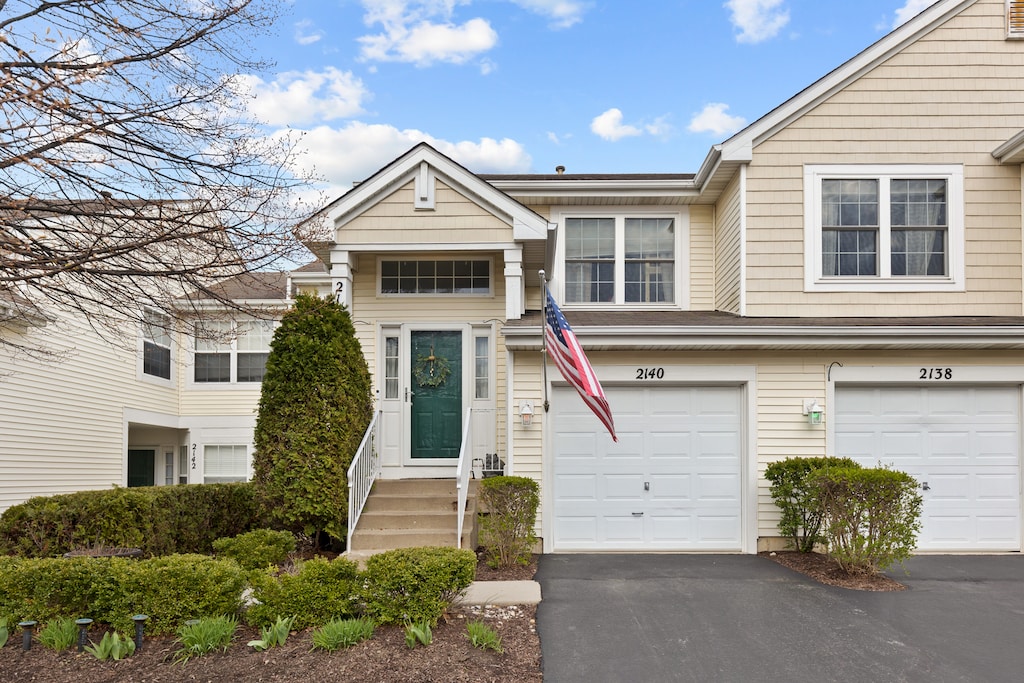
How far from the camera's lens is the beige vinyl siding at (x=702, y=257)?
1216 cm

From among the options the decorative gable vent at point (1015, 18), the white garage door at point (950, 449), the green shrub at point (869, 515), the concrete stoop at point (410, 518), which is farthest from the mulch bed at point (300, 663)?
the decorative gable vent at point (1015, 18)

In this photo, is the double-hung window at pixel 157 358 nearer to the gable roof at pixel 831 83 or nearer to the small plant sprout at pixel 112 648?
the small plant sprout at pixel 112 648

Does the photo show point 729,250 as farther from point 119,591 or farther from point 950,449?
point 119,591

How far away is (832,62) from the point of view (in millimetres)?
10859

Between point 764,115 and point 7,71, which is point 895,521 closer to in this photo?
point 764,115

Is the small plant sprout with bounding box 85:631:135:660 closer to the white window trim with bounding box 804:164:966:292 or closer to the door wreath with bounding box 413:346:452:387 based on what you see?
the door wreath with bounding box 413:346:452:387

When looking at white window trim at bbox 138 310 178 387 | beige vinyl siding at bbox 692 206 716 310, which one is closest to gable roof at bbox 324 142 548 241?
beige vinyl siding at bbox 692 206 716 310

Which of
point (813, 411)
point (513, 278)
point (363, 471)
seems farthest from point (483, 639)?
point (813, 411)

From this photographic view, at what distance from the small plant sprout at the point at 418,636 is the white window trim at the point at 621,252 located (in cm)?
A: 709

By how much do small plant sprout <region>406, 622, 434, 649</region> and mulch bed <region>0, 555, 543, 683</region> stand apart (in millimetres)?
59

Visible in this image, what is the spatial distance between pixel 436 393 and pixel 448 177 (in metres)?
3.22

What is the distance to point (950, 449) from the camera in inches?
393

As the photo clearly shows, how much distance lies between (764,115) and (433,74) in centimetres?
620

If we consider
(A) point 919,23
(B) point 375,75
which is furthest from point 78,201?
(A) point 919,23
